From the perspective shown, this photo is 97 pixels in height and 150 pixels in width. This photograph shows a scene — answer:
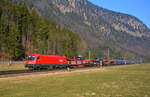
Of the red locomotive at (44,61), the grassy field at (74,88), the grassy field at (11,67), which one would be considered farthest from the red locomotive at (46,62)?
the grassy field at (74,88)

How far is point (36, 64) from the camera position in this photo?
39.6 metres

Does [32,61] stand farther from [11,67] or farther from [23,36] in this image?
[23,36]

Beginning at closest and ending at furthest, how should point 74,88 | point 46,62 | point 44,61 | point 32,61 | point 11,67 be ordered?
point 74,88
point 32,61
point 44,61
point 46,62
point 11,67

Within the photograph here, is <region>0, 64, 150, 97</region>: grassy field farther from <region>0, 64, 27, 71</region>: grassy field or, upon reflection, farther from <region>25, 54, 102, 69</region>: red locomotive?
<region>0, 64, 27, 71</region>: grassy field

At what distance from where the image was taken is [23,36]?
78.6 metres

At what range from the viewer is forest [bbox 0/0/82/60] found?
6500cm

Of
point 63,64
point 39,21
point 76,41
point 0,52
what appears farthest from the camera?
point 76,41

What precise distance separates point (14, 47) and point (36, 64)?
2831 centimetres

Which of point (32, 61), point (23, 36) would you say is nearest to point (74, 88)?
point (32, 61)

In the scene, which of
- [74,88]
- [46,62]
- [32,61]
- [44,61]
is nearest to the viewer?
[74,88]

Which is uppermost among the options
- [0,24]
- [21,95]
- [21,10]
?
[21,10]

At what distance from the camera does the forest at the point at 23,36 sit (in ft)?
213

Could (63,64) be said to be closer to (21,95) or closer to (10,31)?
(10,31)

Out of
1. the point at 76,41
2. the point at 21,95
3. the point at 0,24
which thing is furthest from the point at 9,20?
the point at 21,95
